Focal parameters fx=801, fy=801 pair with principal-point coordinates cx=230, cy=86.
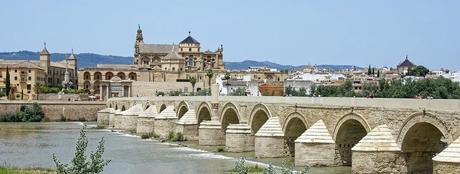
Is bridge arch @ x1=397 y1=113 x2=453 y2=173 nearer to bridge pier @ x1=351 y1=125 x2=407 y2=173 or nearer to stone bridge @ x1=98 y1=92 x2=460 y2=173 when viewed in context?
stone bridge @ x1=98 y1=92 x2=460 y2=173

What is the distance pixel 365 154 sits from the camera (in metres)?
24.2

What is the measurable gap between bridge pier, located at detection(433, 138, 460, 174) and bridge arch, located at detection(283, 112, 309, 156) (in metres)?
11.7

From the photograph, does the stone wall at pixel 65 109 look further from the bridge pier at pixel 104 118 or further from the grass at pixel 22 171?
the grass at pixel 22 171

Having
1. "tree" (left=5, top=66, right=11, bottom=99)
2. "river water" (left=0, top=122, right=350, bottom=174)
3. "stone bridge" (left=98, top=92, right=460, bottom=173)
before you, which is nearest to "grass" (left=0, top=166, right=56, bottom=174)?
"river water" (left=0, top=122, right=350, bottom=174)

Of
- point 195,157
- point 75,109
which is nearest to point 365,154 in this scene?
point 195,157

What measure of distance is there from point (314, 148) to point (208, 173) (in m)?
3.85

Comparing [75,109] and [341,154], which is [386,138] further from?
[75,109]

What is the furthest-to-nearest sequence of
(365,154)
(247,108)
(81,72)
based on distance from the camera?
(81,72), (247,108), (365,154)

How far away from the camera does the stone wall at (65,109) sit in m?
79.7

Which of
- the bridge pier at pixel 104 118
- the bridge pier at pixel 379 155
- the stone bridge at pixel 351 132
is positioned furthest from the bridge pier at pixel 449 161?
the bridge pier at pixel 104 118

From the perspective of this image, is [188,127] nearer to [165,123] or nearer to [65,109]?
[165,123]

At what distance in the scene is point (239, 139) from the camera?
119 feet

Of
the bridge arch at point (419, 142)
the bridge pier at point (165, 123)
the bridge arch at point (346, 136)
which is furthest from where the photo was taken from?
the bridge pier at point (165, 123)

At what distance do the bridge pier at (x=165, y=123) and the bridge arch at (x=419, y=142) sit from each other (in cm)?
2584
